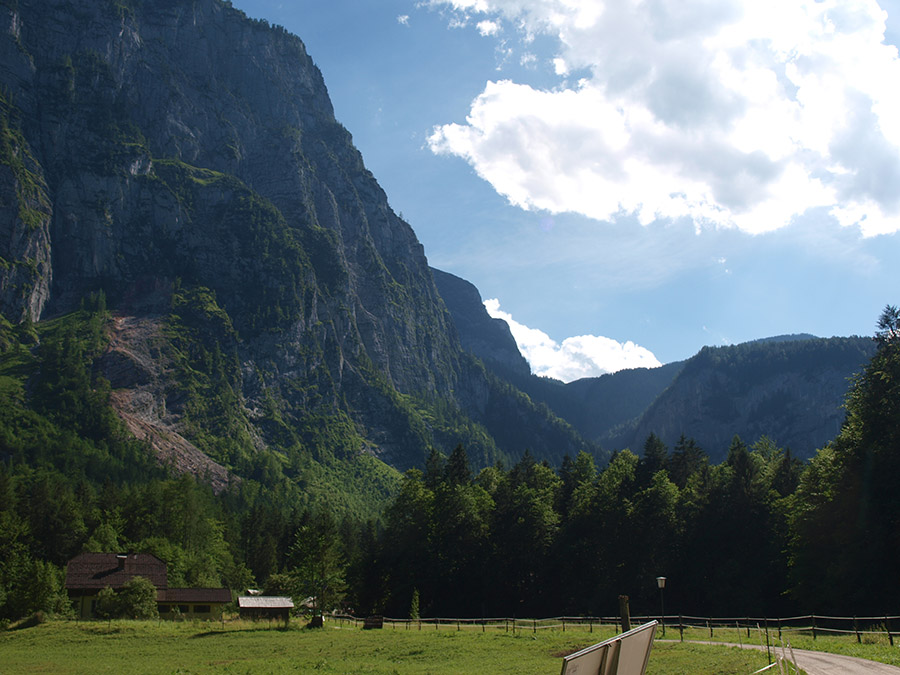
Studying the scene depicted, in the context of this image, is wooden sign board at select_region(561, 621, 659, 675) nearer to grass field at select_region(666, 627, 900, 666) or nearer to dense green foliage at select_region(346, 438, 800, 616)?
grass field at select_region(666, 627, 900, 666)

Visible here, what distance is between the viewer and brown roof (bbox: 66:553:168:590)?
69625mm

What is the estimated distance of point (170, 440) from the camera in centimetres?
19138

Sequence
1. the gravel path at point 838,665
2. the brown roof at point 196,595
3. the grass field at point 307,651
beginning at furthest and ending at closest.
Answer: the brown roof at point 196,595
the grass field at point 307,651
the gravel path at point 838,665

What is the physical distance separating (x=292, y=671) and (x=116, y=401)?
183 metres

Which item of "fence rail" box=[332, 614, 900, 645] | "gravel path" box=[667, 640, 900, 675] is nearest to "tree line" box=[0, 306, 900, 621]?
"fence rail" box=[332, 614, 900, 645]

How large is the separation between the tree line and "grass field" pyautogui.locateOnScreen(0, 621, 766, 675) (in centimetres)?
1189

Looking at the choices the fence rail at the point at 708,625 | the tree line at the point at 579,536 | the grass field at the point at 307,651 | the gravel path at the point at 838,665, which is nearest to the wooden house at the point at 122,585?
the tree line at the point at 579,536

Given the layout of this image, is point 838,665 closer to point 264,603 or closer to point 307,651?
point 307,651

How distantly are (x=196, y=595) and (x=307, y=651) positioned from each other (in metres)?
37.5

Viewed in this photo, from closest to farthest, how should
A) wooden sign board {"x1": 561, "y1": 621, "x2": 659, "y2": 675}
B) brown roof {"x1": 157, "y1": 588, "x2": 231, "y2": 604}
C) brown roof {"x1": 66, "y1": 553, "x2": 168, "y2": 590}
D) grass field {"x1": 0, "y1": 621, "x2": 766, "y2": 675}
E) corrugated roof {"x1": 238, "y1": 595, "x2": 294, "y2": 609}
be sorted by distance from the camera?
wooden sign board {"x1": 561, "y1": 621, "x2": 659, "y2": 675} → grass field {"x1": 0, "y1": 621, "x2": 766, "y2": 675} → corrugated roof {"x1": 238, "y1": 595, "x2": 294, "y2": 609} → brown roof {"x1": 66, "y1": 553, "x2": 168, "y2": 590} → brown roof {"x1": 157, "y1": 588, "x2": 231, "y2": 604}

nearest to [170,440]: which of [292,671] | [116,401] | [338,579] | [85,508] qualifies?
[116,401]

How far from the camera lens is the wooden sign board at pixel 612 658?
581 cm

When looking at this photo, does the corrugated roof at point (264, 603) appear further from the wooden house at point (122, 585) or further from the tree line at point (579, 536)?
the wooden house at point (122, 585)

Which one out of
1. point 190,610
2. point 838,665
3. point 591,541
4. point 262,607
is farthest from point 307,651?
point 591,541
